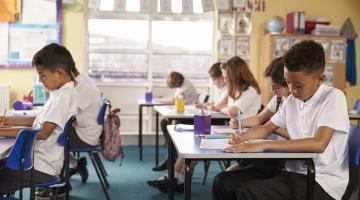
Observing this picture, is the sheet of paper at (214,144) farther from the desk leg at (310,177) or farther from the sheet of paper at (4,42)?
the sheet of paper at (4,42)

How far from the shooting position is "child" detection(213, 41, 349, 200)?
2.05 m

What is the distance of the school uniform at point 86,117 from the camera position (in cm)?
358

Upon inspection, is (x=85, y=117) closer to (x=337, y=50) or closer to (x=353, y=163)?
(x=353, y=163)

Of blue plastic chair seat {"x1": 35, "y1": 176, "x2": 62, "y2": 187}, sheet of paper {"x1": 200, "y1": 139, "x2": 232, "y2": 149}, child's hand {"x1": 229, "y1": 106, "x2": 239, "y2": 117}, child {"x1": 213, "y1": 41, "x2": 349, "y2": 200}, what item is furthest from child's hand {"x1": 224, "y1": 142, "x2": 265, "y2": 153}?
child's hand {"x1": 229, "y1": 106, "x2": 239, "y2": 117}

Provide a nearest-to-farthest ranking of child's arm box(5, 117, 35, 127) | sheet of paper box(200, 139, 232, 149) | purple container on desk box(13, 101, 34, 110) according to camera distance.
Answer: sheet of paper box(200, 139, 232, 149)
child's arm box(5, 117, 35, 127)
purple container on desk box(13, 101, 34, 110)

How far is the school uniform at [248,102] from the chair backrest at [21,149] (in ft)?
7.05

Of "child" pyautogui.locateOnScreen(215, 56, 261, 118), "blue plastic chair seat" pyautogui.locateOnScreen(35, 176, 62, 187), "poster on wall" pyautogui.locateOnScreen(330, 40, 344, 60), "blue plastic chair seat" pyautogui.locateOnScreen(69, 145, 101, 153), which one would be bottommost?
"blue plastic chair seat" pyautogui.locateOnScreen(69, 145, 101, 153)

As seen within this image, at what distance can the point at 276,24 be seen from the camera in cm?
611

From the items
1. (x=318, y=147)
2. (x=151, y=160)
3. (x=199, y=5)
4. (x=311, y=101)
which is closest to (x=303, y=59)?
(x=311, y=101)

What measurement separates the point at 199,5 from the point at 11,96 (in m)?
2.68

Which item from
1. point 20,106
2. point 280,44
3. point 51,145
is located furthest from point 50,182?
point 280,44

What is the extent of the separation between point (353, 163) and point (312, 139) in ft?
1.01

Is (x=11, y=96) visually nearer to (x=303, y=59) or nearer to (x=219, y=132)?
(x=219, y=132)

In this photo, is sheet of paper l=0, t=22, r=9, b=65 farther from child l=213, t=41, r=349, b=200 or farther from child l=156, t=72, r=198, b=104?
child l=213, t=41, r=349, b=200
